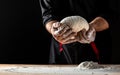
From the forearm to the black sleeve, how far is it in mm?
151

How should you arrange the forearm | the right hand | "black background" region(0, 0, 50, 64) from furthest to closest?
"black background" region(0, 0, 50, 64) → the forearm → the right hand

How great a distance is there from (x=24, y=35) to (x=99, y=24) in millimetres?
527

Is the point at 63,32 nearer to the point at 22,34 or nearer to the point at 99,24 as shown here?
the point at 99,24

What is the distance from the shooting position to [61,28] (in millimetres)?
996

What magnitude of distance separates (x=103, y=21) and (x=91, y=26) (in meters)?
0.09

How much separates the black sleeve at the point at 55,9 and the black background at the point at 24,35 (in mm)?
302

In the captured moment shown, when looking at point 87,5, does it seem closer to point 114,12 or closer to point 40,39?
point 114,12

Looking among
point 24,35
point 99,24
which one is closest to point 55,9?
point 99,24

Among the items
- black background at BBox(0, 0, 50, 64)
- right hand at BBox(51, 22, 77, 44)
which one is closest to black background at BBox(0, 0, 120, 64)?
black background at BBox(0, 0, 50, 64)

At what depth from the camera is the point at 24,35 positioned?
1518 mm

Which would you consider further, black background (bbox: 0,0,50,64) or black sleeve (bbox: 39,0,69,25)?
black background (bbox: 0,0,50,64)

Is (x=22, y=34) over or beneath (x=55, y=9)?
beneath

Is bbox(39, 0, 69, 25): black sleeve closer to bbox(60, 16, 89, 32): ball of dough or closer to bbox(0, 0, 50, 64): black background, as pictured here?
bbox(60, 16, 89, 32): ball of dough

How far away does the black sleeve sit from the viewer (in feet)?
3.88
